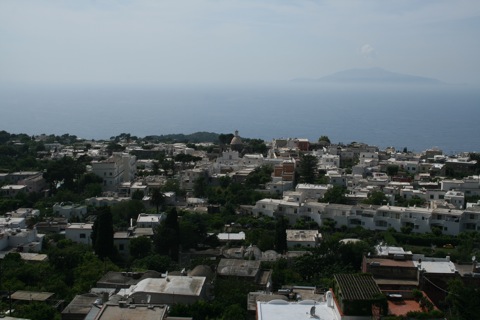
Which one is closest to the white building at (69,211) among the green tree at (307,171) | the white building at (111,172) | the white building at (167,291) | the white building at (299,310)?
the white building at (111,172)

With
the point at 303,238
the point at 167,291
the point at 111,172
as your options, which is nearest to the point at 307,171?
the point at 111,172

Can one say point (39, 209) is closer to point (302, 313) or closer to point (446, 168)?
point (302, 313)

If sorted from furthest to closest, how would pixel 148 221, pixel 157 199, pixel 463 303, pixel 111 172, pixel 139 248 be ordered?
pixel 111 172 → pixel 157 199 → pixel 148 221 → pixel 139 248 → pixel 463 303

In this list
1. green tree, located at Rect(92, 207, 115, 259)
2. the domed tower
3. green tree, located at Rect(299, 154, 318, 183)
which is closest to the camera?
green tree, located at Rect(92, 207, 115, 259)

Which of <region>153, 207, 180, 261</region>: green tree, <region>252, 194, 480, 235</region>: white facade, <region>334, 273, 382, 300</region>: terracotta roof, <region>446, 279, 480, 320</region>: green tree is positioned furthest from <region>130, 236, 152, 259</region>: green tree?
<region>446, 279, 480, 320</region>: green tree

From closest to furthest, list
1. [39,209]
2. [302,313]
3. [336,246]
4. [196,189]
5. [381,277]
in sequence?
[302,313] < [381,277] < [336,246] < [39,209] < [196,189]

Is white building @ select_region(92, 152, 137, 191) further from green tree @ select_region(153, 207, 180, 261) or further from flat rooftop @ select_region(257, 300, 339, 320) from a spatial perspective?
flat rooftop @ select_region(257, 300, 339, 320)

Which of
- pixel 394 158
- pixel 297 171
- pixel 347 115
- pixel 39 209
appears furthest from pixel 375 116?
pixel 39 209

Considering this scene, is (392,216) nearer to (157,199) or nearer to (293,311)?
(157,199)

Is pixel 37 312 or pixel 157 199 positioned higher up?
pixel 37 312
